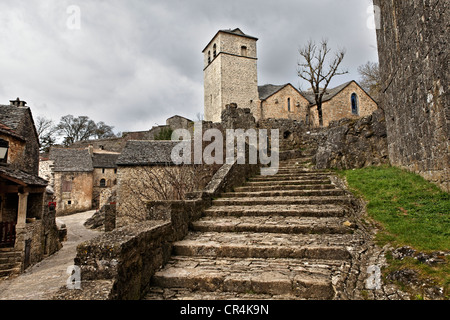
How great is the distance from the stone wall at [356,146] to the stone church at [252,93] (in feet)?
61.9

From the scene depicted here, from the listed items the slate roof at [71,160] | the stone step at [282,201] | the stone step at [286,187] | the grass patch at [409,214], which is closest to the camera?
the grass patch at [409,214]

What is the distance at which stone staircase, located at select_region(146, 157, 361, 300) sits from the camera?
3150 mm

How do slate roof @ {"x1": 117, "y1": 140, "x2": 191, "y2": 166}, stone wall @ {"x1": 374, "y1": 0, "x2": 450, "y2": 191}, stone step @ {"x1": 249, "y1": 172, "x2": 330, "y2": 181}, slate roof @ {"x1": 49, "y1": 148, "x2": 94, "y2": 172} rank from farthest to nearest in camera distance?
slate roof @ {"x1": 49, "y1": 148, "x2": 94, "y2": 172} → slate roof @ {"x1": 117, "y1": 140, "x2": 191, "y2": 166} → stone step @ {"x1": 249, "y1": 172, "x2": 330, "y2": 181} → stone wall @ {"x1": 374, "y1": 0, "x2": 450, "y2": 191}

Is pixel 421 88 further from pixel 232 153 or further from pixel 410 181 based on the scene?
pixel 232 153

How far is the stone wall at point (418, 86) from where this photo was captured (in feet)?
16.7

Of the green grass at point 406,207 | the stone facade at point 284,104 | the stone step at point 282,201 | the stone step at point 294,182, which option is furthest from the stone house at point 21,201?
the stone facade at point 284,104

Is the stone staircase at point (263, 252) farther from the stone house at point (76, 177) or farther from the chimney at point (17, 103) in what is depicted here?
the stone house at point (76, 177)

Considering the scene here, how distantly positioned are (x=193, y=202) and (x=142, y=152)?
15.3 metres

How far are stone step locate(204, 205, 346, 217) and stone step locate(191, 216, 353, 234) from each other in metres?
0.17

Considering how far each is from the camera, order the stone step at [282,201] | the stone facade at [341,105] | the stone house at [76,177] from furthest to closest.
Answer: the stone house at [76,177] → the stone facade at [341,105] → the stone step at [282,201]

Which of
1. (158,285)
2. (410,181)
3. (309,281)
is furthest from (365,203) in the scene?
(158,285)

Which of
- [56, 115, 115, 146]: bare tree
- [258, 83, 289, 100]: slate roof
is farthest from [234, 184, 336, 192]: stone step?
[56, 115, 115, 146]: bare tree

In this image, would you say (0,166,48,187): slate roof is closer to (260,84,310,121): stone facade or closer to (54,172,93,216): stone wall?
(54,172,93,216): stone wall

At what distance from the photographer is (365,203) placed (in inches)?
223
